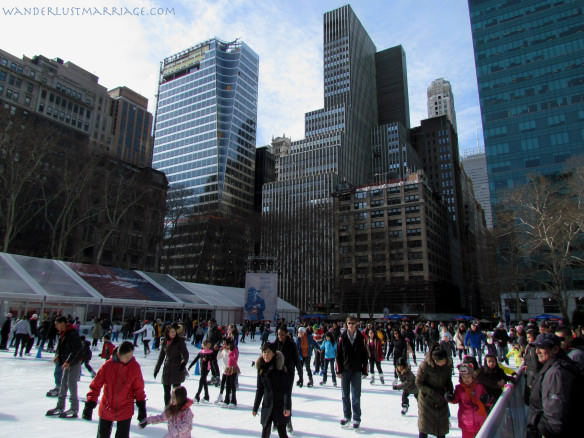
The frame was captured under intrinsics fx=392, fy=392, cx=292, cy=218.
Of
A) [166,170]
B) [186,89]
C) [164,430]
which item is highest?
[186,89]

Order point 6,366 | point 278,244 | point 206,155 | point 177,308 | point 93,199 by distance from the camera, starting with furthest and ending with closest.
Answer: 1. point 206,155
2. point 278,244
3. point 93,199
4. point 177,308
5. point 6,366

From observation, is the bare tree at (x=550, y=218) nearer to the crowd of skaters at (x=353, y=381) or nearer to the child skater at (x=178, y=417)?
the crowd of skaters at (x=353, y=381)

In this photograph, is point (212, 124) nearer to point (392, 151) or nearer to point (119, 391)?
point (392, 151)

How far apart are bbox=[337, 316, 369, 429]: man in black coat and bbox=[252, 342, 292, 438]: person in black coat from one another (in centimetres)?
173

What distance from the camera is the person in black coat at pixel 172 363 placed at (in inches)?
265

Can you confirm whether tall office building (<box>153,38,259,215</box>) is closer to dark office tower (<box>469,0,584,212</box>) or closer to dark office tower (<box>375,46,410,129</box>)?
dark office tower (<box>375,46,410,129</box>)

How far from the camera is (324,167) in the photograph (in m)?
102

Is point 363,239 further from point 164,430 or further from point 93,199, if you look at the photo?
point 164,430

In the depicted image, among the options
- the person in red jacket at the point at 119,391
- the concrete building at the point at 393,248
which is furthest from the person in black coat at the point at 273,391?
the concrete building at the point at 393,248

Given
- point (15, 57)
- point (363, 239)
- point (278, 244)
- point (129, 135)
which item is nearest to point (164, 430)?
point (278, 244)

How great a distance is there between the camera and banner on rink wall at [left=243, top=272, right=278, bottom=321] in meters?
33.6

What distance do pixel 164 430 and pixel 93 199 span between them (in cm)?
3164

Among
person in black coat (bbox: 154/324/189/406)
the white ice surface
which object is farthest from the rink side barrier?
person in black coat (bbox: 154/324/189/406)

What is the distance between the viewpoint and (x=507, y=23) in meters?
72.6
